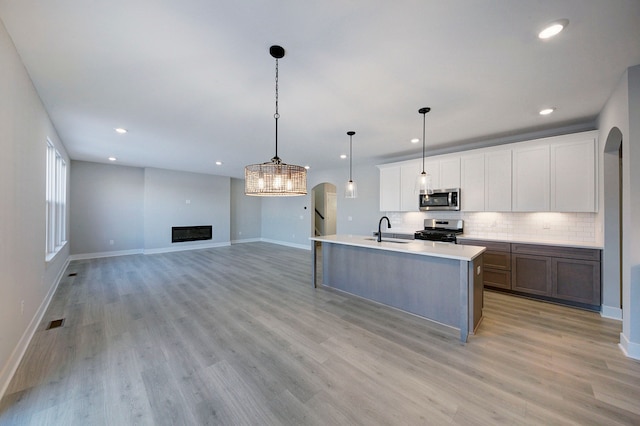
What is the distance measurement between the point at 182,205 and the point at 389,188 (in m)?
6.71

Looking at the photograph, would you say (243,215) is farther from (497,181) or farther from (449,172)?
(497,181)

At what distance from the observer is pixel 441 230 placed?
194 inches

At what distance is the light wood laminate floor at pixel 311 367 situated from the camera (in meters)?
1.65

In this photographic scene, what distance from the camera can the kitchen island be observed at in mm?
2643

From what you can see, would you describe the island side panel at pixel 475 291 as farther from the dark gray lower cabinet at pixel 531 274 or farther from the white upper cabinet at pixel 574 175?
the white upper cabinet at pixel 574 175

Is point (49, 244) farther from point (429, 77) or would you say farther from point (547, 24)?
point (547, 24)

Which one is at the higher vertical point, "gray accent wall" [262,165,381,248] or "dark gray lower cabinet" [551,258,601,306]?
"gray accent wall" [262,165,381,248]

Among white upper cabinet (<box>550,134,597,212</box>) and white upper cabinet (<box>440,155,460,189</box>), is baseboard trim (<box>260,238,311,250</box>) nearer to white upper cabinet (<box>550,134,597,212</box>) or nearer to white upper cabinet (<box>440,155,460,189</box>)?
white upper cabinet (<box>440,155,460,189</box>)

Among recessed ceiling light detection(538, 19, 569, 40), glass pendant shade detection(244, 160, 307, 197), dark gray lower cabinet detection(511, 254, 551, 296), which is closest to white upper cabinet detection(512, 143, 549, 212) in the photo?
dark gray lower cabinet detection(511, 254, 551, 296)

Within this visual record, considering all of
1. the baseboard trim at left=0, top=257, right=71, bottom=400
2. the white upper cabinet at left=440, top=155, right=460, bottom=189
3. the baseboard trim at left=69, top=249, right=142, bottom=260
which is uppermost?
the white upper cabinet at left=440, top=155, right=460, bottom=189

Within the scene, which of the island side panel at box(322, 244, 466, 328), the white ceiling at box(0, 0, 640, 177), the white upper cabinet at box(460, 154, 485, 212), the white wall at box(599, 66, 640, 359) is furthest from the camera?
the white upper cabinet at box(460, 154, 485, 212)

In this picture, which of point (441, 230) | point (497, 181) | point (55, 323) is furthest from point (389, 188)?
point (55, 323)

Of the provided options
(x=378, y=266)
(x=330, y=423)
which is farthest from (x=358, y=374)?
(x=378, y=266)

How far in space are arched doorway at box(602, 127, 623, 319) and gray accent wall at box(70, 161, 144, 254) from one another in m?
10.1
